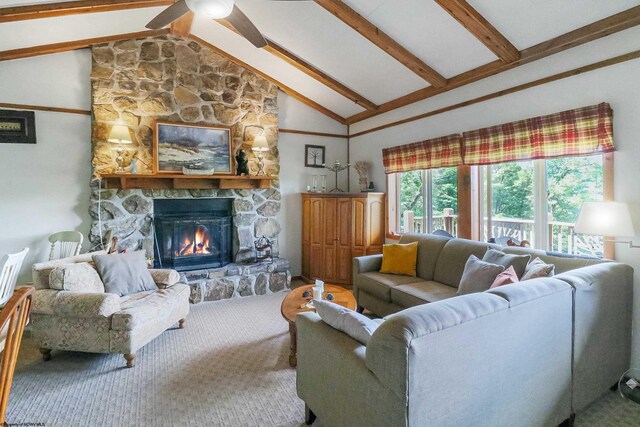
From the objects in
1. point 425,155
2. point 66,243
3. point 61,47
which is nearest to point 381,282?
point 425,155

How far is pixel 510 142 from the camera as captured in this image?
3320 mm

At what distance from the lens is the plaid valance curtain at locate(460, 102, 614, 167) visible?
2.65 m

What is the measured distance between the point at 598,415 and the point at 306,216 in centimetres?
406

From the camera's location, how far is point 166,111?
177 inches

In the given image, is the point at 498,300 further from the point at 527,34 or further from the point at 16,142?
the point at 16,142

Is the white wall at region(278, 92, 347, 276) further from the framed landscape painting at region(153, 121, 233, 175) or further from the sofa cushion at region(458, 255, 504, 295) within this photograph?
the sofa cushion at region(458, 255, 504, 295)

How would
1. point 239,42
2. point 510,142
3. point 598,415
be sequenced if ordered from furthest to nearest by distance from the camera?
point 239,42, point 510,142, point 598,415

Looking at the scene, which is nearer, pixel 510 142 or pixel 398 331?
pixel 398 331

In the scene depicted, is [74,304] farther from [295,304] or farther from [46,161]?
[46,161]

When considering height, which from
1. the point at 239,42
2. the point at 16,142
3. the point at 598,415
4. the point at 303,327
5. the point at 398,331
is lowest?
the point at 598,415

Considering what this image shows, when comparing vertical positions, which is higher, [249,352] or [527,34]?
[527,34]

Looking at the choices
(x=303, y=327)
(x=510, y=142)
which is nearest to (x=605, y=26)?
(x=510, y=142)

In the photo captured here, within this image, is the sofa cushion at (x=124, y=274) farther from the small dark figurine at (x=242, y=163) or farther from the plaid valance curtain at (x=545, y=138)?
the plaid valance curtain at (x=545, y=138)

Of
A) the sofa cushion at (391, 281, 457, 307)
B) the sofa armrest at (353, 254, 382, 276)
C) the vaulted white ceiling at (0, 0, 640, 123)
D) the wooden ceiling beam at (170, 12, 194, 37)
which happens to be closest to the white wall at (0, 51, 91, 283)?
the vaulted white ceiling at (0, 0, 640, 123)
